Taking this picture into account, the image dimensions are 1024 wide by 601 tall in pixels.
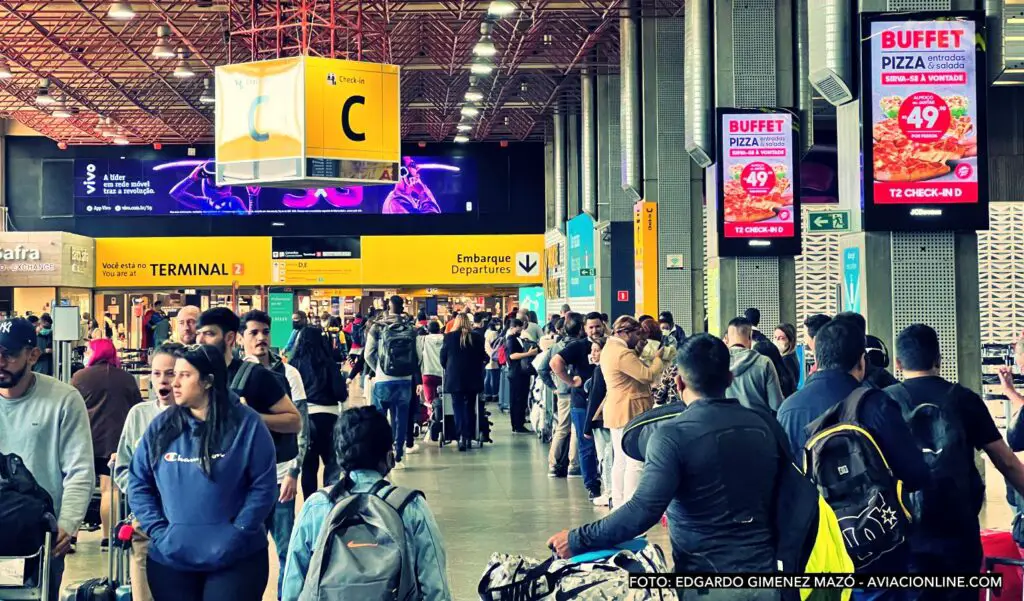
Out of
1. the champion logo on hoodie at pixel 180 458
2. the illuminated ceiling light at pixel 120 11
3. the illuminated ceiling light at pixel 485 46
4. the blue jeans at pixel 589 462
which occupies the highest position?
the illuminated ceiling light at pixel 120 11

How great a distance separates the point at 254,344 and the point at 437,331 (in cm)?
1104

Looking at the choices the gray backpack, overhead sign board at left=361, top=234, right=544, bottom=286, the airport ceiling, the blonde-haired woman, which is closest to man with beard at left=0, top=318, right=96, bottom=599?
the gray backpack

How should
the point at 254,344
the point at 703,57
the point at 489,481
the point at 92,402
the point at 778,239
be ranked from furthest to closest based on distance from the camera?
1. the point at 703,57
2. the point at 778,239
3. the point at 489,481
4. the point at 92,402
5. the point at 254,344

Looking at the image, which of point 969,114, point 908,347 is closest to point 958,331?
point 969,114

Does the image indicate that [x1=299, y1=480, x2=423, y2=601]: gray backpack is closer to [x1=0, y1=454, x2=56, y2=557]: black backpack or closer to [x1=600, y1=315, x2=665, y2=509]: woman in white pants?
[x1=0, y1=454, x2=56, y2=557]: black backpack

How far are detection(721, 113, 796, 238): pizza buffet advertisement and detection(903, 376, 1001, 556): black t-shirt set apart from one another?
10553 mm

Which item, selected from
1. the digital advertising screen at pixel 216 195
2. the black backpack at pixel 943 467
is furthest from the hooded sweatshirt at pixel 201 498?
the digital advertising screen at pixel 216 195

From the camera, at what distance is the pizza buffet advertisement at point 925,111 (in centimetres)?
1057

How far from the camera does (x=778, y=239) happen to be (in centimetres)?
1552

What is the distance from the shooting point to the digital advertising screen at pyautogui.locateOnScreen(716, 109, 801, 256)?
599 inches

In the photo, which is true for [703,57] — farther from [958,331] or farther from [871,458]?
[871,458]

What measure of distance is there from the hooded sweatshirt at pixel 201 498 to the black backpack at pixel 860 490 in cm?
185

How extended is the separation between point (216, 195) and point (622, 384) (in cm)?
3009

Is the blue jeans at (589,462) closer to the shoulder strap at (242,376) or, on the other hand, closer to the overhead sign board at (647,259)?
the shoulder strap at (242,376)
